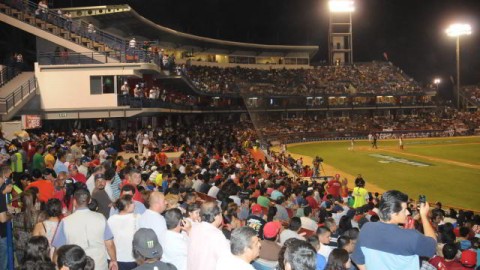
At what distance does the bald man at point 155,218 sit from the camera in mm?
6742

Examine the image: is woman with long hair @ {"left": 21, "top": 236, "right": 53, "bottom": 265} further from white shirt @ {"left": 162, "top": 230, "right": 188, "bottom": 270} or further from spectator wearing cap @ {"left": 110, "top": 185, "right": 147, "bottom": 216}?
spectator wearing cap @ {"left": 110, "top": 185, "right": 147, "bottom": 216}

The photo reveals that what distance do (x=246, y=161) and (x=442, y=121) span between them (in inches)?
2245

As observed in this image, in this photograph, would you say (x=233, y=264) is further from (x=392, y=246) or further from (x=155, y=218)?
(x=155, y=218)

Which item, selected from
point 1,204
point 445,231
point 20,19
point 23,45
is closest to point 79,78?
point 20,19

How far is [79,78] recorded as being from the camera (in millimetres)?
28891

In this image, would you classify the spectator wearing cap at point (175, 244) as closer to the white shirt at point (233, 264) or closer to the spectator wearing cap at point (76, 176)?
the white shirt at point (233, 264)

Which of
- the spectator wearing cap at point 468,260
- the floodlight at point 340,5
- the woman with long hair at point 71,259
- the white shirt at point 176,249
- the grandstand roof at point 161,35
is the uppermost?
the floodlight at point 340,5

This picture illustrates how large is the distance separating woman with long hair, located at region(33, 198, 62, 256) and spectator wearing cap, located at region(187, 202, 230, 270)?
2373 millimetres

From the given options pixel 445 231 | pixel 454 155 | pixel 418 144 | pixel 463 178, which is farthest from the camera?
pixel 418 144

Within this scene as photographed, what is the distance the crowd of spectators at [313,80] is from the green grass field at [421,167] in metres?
22.7

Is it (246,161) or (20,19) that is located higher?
(20,19)

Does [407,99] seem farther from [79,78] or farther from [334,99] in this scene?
[79,78]

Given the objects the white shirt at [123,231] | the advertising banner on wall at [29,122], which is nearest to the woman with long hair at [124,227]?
the white shirt at [123,231]

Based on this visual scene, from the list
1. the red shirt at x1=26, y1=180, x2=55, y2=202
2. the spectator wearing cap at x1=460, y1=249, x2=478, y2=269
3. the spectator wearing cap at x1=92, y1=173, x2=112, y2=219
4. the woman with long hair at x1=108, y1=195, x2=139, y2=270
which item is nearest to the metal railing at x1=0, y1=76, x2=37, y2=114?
the red shirt at x1=26, y1=180, x2=55, y2=202
